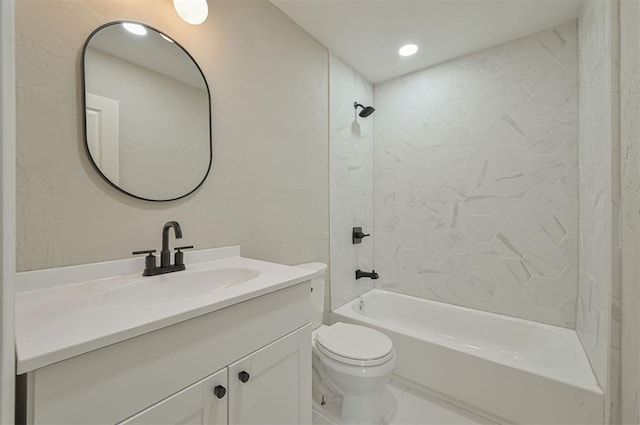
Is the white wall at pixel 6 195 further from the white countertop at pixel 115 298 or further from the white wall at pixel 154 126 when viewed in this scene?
the white wall at pixel 154 126

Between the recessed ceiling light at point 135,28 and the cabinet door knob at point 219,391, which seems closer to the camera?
the cabinet door knob at point 219,391

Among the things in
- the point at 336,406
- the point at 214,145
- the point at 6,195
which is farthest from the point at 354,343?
the point at 6,195

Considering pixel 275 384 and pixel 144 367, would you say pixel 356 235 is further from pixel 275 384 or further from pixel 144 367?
pixel 144 367

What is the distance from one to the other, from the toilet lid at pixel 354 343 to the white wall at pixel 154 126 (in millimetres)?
1097

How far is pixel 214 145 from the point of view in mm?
1370

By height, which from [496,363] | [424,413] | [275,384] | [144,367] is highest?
[144,367]

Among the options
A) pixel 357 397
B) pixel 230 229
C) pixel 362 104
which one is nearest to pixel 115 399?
pixel 230 229

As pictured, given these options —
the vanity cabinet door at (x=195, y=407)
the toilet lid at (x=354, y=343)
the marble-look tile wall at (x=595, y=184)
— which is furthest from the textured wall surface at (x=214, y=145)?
the marble-look tile wall at (x=595, y=184)

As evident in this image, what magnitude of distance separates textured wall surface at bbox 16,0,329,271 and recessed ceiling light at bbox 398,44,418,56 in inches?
23.7

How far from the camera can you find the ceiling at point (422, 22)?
1.63 m

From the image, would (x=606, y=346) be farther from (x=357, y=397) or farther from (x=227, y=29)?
(x=227, y=29)

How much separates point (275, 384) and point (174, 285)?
1.79 ft

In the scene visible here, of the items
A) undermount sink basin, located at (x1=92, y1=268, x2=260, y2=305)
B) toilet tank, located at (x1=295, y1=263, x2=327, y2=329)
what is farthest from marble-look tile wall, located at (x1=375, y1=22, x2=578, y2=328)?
undermount sink basin, located at (x1=92, y1=268, x2=260, y2=305)

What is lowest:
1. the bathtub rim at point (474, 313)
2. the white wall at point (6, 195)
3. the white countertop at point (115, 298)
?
the bathtub rim at point (474, 313)
